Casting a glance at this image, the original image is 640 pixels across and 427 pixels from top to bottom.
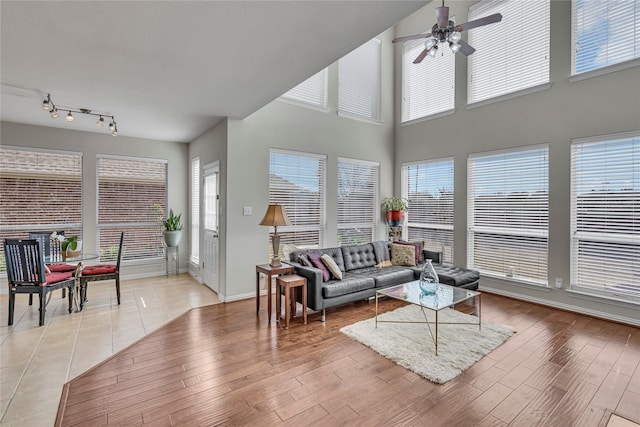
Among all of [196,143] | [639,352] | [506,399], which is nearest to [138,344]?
[506,399]

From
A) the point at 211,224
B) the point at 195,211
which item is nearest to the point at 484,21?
the point at 211,224

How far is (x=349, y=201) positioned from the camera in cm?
618

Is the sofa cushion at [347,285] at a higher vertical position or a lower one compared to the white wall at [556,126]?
lower

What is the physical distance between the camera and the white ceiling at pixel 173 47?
6.65ft

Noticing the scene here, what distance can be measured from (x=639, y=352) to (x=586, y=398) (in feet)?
4.55

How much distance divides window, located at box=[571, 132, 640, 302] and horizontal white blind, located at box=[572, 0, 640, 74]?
42.2 inches

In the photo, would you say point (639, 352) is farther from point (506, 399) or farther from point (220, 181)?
point (220, 181)

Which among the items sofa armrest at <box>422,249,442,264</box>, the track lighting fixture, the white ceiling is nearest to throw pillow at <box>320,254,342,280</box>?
sofa armrest at <box>422,249,442,264</box>

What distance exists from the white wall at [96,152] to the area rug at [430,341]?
4.60 metres

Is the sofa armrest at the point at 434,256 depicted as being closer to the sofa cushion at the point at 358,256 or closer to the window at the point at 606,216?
the sofa cushion at the point at 358,256

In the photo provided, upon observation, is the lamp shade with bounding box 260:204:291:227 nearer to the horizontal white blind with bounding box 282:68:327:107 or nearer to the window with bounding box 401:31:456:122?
the horizontal white blind with bounding box 282:68:327:107

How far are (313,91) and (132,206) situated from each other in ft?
13.8

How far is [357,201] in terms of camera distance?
631cm

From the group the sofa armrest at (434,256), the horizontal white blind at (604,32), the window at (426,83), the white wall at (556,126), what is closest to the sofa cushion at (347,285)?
the sofa armrest at (434,256)
